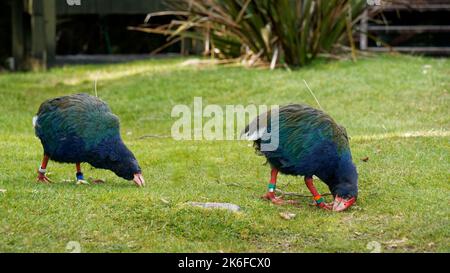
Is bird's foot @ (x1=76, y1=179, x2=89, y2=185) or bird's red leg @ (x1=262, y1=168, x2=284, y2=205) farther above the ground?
bird's red leg @ (x1=262, y1=168, x2=284, y2=205)

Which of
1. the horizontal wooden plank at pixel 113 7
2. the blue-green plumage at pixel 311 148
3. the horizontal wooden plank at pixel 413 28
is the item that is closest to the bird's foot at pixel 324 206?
the blue-green plumage at pixel 311 148

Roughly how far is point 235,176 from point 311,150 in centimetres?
152

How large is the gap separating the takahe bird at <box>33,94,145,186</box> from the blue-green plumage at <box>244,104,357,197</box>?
1.13 metres

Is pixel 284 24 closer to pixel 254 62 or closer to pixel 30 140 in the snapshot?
pixel 254 62

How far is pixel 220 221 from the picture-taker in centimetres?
608

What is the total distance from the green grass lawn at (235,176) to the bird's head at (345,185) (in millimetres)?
91

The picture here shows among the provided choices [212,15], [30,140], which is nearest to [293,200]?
[30,140]

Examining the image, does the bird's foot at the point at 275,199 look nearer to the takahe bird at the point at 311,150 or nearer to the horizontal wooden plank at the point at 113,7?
the takahe bird at the point at 311,150

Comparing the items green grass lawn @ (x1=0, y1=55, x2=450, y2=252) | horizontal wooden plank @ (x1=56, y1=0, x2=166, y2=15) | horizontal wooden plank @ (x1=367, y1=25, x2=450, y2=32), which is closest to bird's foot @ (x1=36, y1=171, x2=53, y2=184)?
green grass lawn @ (x1=0, y1=55, x2=450, y2=252)

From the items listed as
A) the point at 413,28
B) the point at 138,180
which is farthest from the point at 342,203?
the point at 413,28

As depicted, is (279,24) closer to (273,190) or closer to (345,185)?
(273,190)

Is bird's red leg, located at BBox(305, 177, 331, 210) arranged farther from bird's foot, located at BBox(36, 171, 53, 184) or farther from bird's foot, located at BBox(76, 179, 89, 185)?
bird's foot, located at BBox(36, 171, 53, 184)

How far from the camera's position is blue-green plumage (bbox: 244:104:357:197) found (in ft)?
20.8

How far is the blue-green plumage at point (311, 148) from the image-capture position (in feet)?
20.8
